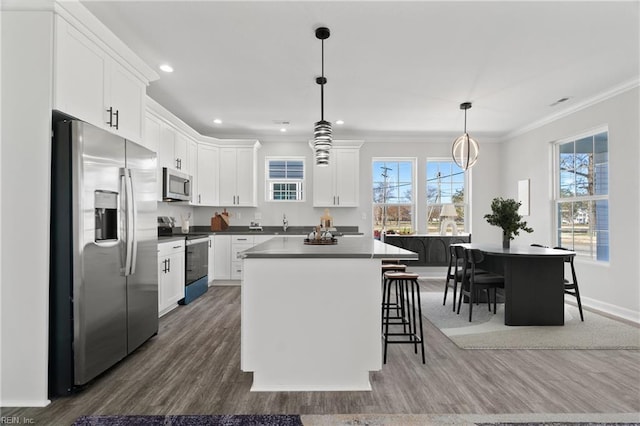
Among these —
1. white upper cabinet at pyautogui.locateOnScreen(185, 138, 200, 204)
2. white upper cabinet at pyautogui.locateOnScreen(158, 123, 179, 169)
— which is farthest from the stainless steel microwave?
white upper cabinet at pyautogui.locateOnScreen(185, 138, 200, 204)

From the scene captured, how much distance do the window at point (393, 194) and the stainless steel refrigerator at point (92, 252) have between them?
468cm

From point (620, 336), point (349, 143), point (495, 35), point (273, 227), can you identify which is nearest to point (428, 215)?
point (349, 143)

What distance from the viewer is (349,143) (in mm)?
6184

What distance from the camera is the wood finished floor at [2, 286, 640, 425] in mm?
2094

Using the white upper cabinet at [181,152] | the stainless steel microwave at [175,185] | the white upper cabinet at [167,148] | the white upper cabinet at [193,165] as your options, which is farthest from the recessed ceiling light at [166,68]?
the white upper cabinet at [193,165]

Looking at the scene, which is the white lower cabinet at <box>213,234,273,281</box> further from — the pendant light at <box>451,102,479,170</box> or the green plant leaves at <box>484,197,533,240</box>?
the green plant leaves at <box>484,197,533,240</box>

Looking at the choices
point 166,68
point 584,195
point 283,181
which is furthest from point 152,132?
point 584,195

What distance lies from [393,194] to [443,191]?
3.35 ft

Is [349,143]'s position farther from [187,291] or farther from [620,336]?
[620,336]

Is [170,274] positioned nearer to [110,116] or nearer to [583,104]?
[110,116]

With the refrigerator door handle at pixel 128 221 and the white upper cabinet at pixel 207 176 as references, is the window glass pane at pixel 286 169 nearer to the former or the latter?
the white upper cabinet at pixel 207 176

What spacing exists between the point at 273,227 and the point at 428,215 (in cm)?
309

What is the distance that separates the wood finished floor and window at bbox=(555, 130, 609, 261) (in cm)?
211

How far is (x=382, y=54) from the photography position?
3.25 metres
